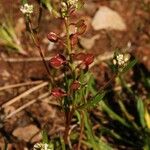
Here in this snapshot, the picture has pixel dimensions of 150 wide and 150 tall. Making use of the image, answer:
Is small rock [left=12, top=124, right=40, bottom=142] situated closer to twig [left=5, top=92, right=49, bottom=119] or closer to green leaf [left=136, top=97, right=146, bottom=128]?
twig [left=5, top=92, right=49, bottom=119]

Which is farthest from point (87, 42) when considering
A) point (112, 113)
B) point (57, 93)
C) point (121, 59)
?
point (121, 59)

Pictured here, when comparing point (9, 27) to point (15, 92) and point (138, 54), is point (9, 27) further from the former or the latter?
point (138, 54)

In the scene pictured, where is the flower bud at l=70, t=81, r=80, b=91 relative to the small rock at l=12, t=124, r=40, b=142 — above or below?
above

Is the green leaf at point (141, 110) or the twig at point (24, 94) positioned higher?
the twig at point (24, 94)

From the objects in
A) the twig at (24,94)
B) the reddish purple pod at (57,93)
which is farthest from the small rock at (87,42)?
the reddish purple pod at (57,93)

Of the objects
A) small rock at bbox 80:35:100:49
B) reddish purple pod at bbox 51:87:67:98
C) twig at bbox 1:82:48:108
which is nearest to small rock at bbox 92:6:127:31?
small rock at bbox 80:35:100:49

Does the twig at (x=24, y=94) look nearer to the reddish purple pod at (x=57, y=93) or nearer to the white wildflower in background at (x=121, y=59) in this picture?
the reddish purple pod at (x=57, y=93)

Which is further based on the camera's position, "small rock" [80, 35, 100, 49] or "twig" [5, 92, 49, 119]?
"small rock" [80, 35, 100, 49]

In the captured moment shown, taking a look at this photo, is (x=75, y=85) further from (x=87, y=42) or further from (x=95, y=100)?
(x=87, y=42)

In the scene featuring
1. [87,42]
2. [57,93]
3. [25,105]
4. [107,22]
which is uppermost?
[107,22]
